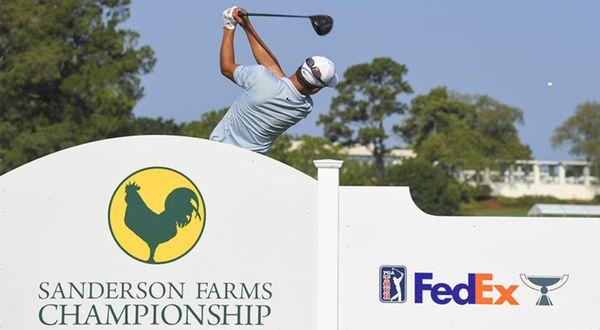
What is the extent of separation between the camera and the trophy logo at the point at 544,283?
6.22 metres

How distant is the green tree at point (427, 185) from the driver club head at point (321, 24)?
66.5 metres

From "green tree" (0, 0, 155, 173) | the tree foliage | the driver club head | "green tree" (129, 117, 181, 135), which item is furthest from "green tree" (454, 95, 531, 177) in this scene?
the driver club head

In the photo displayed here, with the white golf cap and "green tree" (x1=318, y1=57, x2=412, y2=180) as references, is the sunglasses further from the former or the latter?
"green tree" (x1=318, y1=57, x2=412, y2=180)

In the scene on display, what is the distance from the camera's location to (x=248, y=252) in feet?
20.2

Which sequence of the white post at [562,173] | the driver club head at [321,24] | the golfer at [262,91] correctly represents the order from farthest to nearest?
the white post at [562,173] → the driver club head at [321,24] → the golfer at [262,91]

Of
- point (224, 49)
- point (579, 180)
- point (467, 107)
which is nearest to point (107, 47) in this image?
point (224, 49)

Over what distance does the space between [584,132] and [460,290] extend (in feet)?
395

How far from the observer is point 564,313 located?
6.26 m

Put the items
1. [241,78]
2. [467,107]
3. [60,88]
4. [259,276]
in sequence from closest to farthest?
[259,276]
[241,78]
[60,88]
[467,107]

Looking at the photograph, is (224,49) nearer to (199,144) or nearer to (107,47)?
(199,144)

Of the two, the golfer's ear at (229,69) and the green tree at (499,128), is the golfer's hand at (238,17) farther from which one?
the green tree at (499,128)

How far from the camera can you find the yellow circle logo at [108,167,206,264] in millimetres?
6125

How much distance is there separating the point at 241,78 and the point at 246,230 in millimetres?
1043

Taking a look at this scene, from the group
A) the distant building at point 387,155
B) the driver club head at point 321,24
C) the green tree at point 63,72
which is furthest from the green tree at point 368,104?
the driver club head at point 321,24
